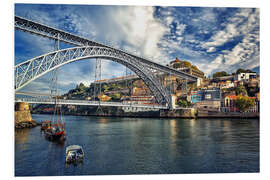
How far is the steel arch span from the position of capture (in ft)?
30.2

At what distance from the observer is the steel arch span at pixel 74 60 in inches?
363

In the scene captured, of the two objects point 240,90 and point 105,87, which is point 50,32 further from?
point 105,87

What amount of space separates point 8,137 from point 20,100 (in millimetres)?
7259

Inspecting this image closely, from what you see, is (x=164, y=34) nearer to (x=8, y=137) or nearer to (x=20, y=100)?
(x=8, y=137)

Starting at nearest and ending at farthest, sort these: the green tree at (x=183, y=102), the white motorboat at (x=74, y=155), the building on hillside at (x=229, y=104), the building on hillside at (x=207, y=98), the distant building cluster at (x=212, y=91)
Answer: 1. the white motorboat at (x=74, y=155)
2. the distant building cluster at (x=212, y=91)
3. the building on hillside at (x=229, y=104)
4. the building on hillside at (x=207, y=98)
5. the green tree at (x=183, y=102)

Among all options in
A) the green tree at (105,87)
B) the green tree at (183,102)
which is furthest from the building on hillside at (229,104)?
the green tree at (105,87)

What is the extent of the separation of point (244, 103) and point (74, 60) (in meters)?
14.5

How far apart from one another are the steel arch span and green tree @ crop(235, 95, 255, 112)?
796 centimetres

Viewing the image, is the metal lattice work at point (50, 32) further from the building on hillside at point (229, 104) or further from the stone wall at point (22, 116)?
the building on hillside at point (229, 104)

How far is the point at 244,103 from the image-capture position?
16781mm

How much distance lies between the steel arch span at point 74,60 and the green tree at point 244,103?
26.1ft

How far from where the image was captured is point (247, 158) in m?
5.85

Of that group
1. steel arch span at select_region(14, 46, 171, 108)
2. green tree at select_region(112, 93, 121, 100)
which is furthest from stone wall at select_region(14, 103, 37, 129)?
green tree at select_region(112, 93, 121, 100)

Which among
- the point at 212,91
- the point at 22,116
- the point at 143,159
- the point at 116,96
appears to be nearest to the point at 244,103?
the point at 212,91
